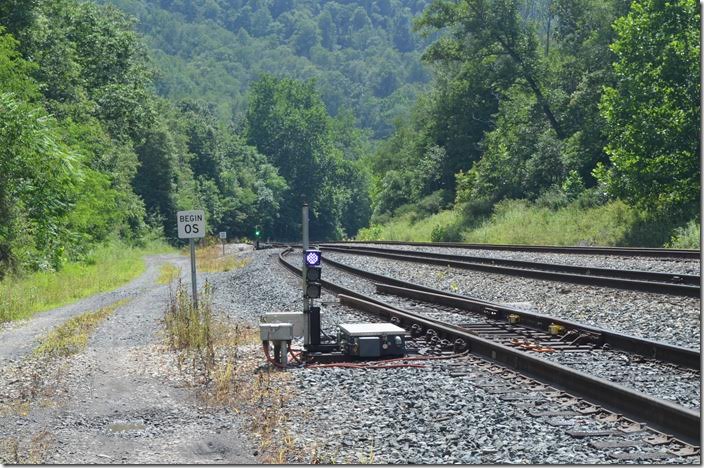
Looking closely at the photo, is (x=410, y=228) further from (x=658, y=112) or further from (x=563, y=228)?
(x=658, y=112)

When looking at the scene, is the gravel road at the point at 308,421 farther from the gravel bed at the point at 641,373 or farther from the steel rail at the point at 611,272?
the steel rail at the point at 611,272

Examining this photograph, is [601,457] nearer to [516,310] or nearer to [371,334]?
[371,334]

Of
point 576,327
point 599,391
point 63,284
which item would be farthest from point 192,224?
point 63,284

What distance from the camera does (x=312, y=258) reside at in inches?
409

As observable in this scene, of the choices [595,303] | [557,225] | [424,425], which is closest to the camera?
[424,425]

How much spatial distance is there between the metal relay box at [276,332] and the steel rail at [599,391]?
2.17m

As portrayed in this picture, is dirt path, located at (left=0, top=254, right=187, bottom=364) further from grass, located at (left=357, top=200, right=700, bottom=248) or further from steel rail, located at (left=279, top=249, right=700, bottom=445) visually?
grass, located at (left=357, top=200, right=700, bottom=248)

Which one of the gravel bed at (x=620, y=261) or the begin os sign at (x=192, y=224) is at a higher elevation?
the begin os sign at (x=192, y=224)

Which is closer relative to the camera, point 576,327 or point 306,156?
point 576,327

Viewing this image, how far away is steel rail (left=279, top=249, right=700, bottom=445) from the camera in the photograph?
6.42 meters

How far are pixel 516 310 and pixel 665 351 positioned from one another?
3873 millimetres

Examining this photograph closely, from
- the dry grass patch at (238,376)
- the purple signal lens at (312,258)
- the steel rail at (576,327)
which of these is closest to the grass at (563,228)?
the steel rail at (576,327)

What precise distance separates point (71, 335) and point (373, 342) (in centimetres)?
632

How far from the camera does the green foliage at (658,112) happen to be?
31844 mm
